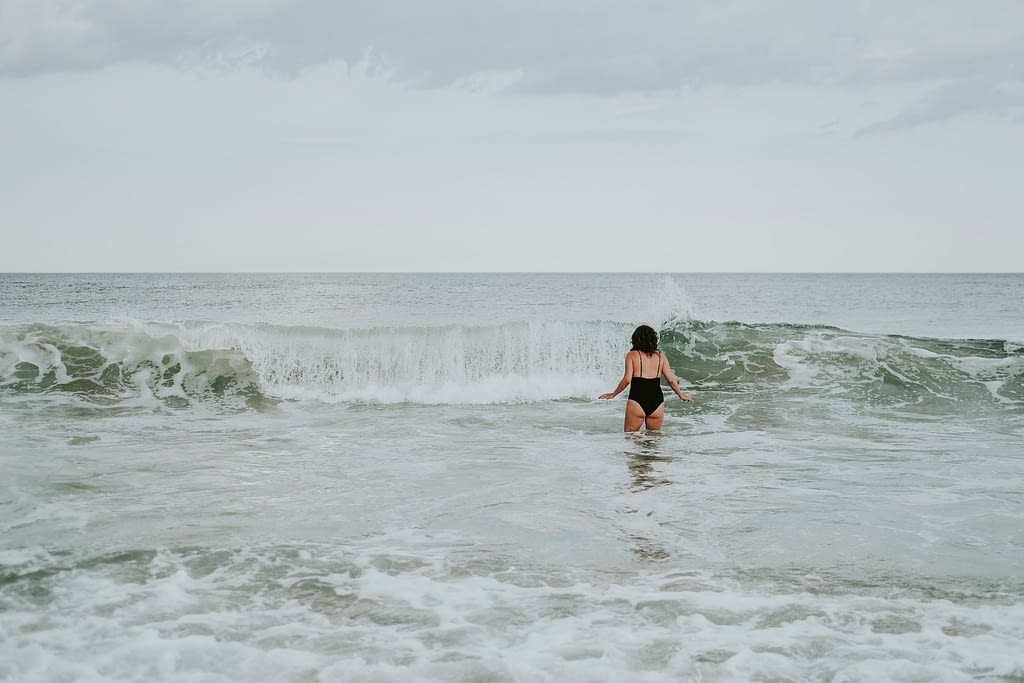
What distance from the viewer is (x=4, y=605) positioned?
461 centimetres

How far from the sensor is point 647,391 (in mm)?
10367

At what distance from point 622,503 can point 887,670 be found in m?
3.23

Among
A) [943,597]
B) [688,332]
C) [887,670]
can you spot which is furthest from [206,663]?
[688,332]

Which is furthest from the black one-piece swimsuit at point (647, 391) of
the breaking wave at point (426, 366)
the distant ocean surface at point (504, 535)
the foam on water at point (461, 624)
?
the foam on water at point (461, 624)

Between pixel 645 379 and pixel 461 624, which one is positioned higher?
pixel 645 379

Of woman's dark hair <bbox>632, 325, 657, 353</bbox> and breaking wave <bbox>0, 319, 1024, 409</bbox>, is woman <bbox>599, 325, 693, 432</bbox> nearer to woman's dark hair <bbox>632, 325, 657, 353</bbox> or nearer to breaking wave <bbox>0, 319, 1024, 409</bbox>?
woman's dark hair <bbox>632, 325, 657, 353</bbox>

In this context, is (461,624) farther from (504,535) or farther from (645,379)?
(645,379)

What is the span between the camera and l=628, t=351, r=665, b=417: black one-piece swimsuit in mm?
10336

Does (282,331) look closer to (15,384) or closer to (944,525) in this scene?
(15,384)

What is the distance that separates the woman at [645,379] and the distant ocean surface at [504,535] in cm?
44

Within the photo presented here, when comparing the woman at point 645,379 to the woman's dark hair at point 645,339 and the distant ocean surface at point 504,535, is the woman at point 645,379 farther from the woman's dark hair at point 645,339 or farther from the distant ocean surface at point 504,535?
the distant ocean surface at point 504,535

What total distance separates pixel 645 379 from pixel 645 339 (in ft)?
1.82

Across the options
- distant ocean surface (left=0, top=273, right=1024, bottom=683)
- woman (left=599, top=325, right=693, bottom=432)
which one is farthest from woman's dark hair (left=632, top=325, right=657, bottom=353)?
distant ocean surface (left=0, top=273, right=1024, bottom=683)

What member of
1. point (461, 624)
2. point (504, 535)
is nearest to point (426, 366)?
point (504, 535)
